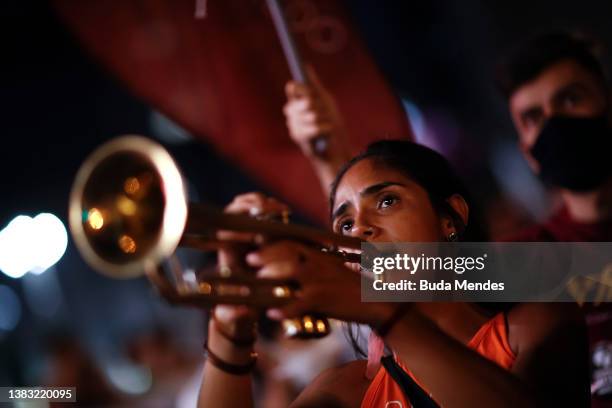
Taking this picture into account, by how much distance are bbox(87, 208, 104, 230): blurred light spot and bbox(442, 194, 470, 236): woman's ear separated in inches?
31.1

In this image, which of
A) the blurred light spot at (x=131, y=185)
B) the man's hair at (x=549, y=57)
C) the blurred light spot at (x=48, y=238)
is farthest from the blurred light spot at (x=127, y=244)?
the blurred light spot at (x=48, y=238)

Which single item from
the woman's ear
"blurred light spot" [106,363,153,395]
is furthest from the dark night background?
the woman's ear

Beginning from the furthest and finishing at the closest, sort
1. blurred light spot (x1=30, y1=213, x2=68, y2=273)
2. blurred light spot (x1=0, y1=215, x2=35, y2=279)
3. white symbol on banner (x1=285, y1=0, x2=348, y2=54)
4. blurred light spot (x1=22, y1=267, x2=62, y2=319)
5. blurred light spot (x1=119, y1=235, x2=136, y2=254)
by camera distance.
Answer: blurred light spot (x1=22, y1=267, x2=62, y2=319) < blurred light spot (x1=30, y1=213, x2=68, y2=273) < blurred light spot (x1=0, y1=215, x2=35, y2=279) < white symbol on banner (x1=285, y1=0, x2=348, y2=54) < blurred light spot (x1=119, y1=235, x2=136, y2=254)

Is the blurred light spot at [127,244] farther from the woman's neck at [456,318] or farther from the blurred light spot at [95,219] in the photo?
the woman's neck at [456,318]

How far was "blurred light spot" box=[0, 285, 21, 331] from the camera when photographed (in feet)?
19.4

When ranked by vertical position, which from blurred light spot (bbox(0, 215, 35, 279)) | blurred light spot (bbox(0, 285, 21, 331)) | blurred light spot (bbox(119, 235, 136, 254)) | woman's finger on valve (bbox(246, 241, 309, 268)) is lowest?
woman's finger on valve (bbox(246, 241, 309, 268))

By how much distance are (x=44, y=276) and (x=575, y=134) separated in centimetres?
457

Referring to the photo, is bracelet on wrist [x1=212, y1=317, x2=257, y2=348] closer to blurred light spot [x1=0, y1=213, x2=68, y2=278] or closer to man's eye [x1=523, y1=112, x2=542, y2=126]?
man's eye [x1=523, y1=112, x2=542, y2=126]

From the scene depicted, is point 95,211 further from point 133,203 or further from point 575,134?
point 575,134

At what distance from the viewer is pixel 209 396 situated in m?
1.75

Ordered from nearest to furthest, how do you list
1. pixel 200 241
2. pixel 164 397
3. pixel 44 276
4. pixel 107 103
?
pixel 200 241 < pixel 164 397 < pixel 107 103 < pixel 44 276

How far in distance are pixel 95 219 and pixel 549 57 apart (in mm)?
1911

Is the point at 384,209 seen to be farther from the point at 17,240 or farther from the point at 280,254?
the point at 17,240

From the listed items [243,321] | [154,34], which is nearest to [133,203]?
[243,321]
